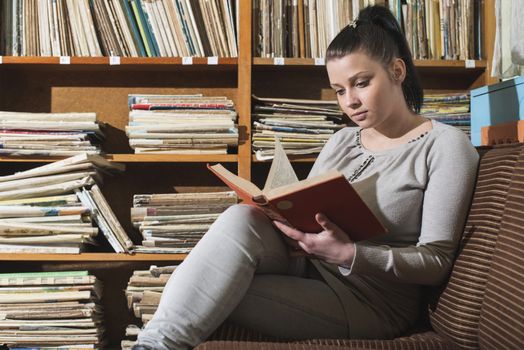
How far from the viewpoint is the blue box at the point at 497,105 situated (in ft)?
5.74

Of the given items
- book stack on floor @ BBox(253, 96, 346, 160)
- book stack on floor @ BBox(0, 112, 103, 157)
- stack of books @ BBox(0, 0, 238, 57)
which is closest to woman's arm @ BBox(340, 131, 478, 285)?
book stack on floor @ BBox(253, 96, 346, 160)

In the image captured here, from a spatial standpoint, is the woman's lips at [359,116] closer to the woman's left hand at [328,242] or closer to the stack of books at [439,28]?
the woman's left hand at [328,242]

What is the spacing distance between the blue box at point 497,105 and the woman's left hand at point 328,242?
2.88 ft

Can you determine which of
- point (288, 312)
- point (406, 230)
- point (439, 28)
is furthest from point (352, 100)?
point (439, 28)

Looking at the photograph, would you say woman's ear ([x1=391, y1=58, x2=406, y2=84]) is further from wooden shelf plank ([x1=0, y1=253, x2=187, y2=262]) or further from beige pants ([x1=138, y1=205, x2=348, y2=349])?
wooden shelf plank ([x1=0, y1=253, x2=187, y2=262])

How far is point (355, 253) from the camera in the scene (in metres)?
1.14

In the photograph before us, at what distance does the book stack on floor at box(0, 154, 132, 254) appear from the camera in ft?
6.87

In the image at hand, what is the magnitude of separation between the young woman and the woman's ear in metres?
0.01

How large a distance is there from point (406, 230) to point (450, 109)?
1.05 m

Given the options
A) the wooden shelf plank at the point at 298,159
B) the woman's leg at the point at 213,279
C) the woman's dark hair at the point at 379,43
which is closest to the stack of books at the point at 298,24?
the wooden shelf plank at the point at 298,159

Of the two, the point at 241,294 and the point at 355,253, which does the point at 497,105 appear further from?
the point at 241,294

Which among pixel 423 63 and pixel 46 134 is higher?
pixel 423 63

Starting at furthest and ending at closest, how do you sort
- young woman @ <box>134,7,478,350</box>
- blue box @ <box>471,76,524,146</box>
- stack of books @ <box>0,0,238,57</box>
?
stack of books @ <box>0,0,238,57</box>, blue box @ <box>471,76,524,146</box>, young woman @ <box>134,7,478,350</box>

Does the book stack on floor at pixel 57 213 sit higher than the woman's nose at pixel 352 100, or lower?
lower
